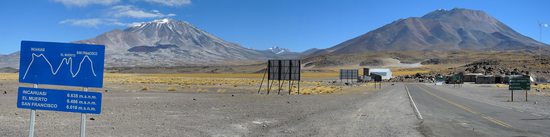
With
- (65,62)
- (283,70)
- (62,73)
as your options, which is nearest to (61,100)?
(62,73)

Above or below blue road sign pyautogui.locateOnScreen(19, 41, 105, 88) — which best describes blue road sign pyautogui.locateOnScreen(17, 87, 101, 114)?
below

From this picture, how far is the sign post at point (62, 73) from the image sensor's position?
872cm

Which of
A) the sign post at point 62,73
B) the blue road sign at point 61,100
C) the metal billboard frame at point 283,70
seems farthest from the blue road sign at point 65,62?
the metal billboard frame at point 283,70

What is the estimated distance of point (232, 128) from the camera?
16.6m

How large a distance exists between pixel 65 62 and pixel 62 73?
7.1 inches

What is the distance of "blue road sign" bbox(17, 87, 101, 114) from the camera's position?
871 cm

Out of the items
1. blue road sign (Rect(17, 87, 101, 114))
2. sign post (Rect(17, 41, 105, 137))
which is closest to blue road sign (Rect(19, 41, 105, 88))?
sign post (Rect(17, 41, 105, 137))

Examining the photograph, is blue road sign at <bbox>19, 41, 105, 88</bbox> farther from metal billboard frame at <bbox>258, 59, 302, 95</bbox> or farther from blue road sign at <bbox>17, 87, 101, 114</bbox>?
metal billboard frame at <bbox>258, 59, 302, 95</bbox>

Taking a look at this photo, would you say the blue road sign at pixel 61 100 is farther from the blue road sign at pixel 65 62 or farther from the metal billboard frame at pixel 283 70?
the metal billboard frame at pixel 283 70

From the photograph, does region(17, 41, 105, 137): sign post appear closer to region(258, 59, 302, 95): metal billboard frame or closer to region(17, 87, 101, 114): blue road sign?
region(17, 87, 101, 114): blue road sign

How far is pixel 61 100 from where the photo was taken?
877 centimetres

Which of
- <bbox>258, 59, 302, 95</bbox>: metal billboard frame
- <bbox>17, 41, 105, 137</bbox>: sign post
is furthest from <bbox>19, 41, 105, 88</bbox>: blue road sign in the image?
<bbox>258, 59, 302, 95</bbox>: metal billboard frame

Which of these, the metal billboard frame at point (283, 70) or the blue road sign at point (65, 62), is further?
the metal billboard frame at point (283, 70)

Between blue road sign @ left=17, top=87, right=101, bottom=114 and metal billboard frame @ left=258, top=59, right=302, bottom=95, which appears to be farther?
metal billboard frame @ left=258, top=59, right=302, bottom=95
